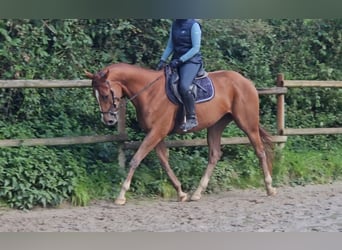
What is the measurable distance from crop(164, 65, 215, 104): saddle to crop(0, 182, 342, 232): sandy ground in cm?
96

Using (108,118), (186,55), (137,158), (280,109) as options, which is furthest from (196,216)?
(280,109)

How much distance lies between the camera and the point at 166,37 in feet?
25.3

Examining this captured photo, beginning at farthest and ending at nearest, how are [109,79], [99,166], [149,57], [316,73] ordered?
[316,73] → [149,57] → [99,166] → [109,79]

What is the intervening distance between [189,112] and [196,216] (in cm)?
99

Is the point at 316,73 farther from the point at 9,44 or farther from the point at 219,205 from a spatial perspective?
the point at 9,44

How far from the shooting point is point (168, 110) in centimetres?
636

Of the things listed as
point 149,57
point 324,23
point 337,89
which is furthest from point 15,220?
point 324,23

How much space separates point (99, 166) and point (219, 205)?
4.05 ft

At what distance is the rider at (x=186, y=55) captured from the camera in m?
6.20

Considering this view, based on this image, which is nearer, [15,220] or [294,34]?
[15,220]

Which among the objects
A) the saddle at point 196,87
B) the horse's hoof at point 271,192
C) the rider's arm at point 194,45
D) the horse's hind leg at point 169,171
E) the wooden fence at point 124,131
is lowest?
the horse's hoof at point 271,192

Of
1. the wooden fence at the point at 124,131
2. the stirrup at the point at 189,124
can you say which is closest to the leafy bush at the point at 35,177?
the wooden fence at the point at 124,131

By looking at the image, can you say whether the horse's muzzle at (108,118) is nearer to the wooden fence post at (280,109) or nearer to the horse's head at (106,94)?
the horse's head at (106,94)

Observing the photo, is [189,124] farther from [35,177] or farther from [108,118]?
[35,177]
